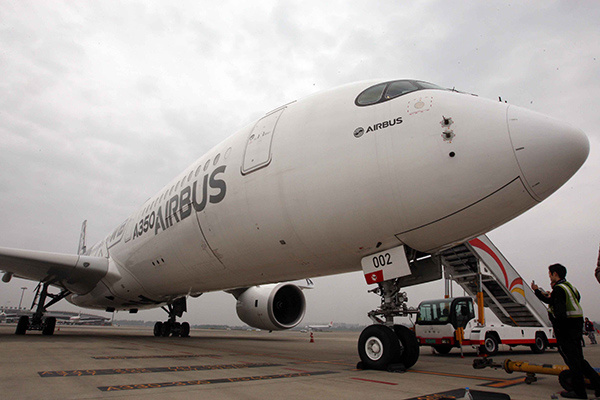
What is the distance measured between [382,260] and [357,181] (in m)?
1.16

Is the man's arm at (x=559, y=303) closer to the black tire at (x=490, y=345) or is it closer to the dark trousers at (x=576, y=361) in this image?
the dark trousers at (x=576, y=361)

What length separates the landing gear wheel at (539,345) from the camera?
414 inches

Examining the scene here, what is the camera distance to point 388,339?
15.7 ft

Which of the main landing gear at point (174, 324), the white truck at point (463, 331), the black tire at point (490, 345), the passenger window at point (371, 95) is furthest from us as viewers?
the main landing gear at point (174, 324)

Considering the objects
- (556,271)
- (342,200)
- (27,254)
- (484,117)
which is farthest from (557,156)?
(27,254)

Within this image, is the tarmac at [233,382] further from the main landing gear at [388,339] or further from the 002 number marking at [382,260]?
the 002 number marking at [382,260]

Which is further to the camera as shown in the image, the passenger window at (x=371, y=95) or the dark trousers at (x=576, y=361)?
the passenger window at (x=371, y=95)

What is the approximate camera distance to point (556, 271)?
3920 mm

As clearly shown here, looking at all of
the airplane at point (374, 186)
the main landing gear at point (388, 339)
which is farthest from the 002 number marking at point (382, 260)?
the main landing gear at point (388, 339)

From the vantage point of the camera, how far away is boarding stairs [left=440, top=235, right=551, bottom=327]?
1096 cm

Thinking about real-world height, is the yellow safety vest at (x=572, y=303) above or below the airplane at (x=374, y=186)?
below

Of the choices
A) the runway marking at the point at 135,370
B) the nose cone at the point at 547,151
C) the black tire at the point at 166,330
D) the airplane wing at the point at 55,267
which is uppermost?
the nose cone at the point at 547,151

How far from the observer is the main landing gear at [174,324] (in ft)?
45.5

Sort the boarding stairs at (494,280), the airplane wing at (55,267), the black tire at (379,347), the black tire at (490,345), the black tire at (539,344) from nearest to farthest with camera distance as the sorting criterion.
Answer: the black tire at (379,347), the black tire at (490,345), the black tire at (539,344), the airplane wing at (55,267), the boarding stairs at (494,280)
